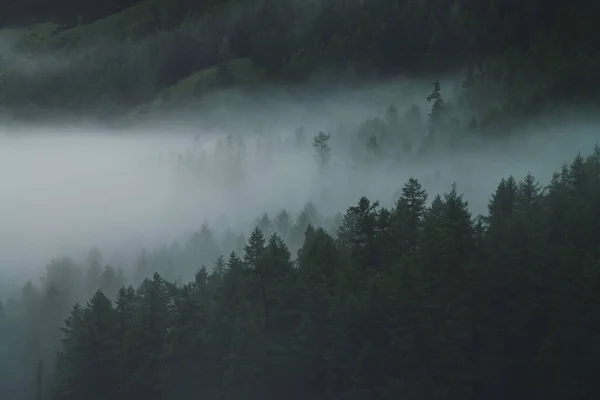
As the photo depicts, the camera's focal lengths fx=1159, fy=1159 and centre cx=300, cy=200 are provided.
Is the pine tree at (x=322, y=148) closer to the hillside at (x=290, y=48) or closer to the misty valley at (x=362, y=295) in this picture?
the misty valley at (x=362, y=295)

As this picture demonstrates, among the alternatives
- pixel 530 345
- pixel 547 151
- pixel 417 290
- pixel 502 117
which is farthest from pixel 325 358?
pixel 502 117

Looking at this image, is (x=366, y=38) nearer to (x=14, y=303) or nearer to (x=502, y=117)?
(x=502, y=117)

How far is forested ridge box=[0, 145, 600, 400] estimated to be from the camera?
197 ft

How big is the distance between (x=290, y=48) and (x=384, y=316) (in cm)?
7937

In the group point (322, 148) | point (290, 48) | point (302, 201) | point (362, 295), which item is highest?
point (290, 48)

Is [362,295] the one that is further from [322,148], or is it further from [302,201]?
[322,148]

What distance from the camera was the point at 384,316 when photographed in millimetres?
62812

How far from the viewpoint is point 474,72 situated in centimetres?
11088

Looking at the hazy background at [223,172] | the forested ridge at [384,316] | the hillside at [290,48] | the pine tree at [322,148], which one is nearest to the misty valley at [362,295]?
the forested ridge at [384,316]

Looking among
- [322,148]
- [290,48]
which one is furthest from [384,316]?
[290,48]

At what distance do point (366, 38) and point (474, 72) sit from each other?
74.9ft

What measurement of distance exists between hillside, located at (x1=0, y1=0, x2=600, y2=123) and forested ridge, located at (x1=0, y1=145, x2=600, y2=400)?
29446 millimetres

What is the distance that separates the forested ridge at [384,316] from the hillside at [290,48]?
29.4m

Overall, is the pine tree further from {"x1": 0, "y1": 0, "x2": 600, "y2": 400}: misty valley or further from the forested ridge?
the forested ridge
